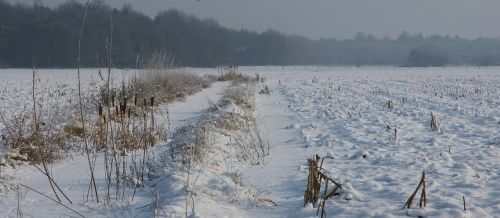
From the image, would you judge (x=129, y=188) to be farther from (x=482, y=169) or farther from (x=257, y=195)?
(x=482, y=169)

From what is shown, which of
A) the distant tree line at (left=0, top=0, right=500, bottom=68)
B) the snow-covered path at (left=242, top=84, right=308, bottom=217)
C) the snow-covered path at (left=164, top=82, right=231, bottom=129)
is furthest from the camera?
the distant tree line at (left=0, top=0, right=500, bottom=68)

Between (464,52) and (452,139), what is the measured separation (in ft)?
583

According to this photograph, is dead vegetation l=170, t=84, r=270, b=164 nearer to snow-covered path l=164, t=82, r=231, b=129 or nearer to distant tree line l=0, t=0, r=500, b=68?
snow-covered path l=164, t=82, r=231, b=129

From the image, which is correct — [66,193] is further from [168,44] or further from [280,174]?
[168,44]

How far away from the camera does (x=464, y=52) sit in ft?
552

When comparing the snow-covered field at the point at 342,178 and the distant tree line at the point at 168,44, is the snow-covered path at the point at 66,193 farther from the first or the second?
the distant tree line at the point at 168,44

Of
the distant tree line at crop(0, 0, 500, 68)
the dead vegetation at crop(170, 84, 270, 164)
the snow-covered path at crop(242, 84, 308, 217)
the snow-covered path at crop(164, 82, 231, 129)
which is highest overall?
the distant tree line at crop(0, 0, 500, 68)

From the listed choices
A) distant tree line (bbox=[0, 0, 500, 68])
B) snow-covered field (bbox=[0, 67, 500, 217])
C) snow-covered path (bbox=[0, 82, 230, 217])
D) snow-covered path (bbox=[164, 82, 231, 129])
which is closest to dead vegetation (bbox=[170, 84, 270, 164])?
snow-covered field (bbox=[0, 67, 500, 217])

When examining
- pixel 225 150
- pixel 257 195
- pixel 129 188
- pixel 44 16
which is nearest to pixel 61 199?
pixel 129 188

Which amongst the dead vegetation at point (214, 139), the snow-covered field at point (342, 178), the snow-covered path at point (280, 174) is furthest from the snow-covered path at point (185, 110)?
the snow-covered field at point (342, 178)

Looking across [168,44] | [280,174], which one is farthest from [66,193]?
[168,44]

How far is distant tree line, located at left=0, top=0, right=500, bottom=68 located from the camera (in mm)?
85562

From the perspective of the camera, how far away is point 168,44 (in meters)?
114

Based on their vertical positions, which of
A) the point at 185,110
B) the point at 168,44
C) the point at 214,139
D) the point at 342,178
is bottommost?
the point at 185,110
